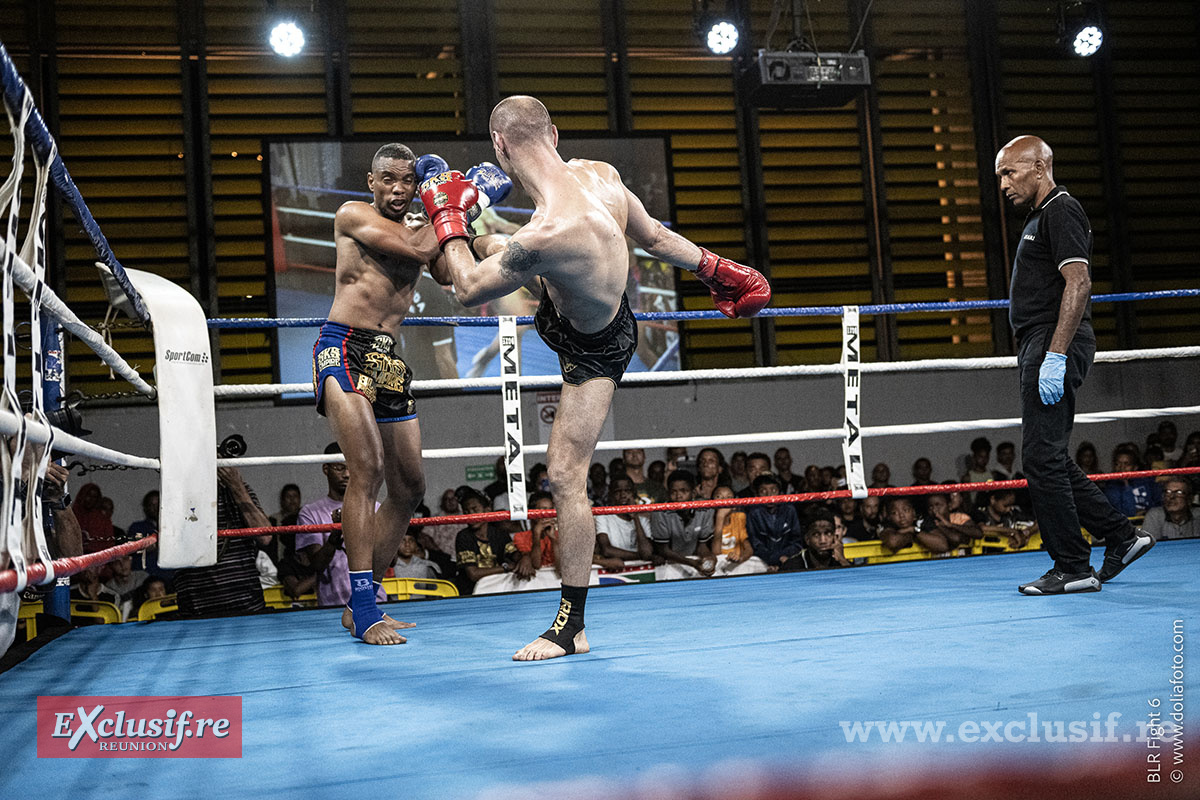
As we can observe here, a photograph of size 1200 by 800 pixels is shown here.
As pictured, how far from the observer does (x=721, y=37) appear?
6863 millimetres

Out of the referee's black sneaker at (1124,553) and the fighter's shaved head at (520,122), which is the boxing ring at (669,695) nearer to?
the referee's black sneaker at (1124,553)

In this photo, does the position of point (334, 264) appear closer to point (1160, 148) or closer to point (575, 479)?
point (575, 479)

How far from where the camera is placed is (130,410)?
6062 millimetres

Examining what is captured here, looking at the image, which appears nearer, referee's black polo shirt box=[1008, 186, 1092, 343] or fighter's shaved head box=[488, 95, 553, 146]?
fighter's shaved head box=[488, 95, 553, 146]

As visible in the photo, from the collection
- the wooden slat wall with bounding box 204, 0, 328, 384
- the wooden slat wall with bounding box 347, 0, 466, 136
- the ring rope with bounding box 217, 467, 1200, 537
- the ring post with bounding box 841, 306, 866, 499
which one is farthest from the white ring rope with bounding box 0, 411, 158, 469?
the wooden slat wall with bounding box 347, 0, 466, 136

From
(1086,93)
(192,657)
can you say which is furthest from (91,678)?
(1086,93)

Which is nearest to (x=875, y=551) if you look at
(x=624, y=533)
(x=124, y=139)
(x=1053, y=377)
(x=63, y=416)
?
(x=624, y=533)

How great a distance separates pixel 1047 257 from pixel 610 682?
1.69 metres

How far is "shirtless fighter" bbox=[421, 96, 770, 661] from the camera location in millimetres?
2002

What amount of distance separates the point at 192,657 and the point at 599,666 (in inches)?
38.1

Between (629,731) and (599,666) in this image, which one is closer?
(629,731)

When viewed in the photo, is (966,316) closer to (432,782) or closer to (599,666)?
(599,666)

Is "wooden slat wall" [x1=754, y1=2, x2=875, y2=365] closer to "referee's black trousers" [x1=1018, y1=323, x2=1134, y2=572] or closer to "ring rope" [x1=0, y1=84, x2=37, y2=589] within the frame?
"referee's black trousers" [x1=1018, y1=323, x2=1134, y2=572]

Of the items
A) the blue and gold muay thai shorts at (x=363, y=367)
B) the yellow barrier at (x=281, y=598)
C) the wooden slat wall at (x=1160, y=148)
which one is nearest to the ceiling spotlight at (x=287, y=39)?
the yellow barrier at (x=281, y=598)
